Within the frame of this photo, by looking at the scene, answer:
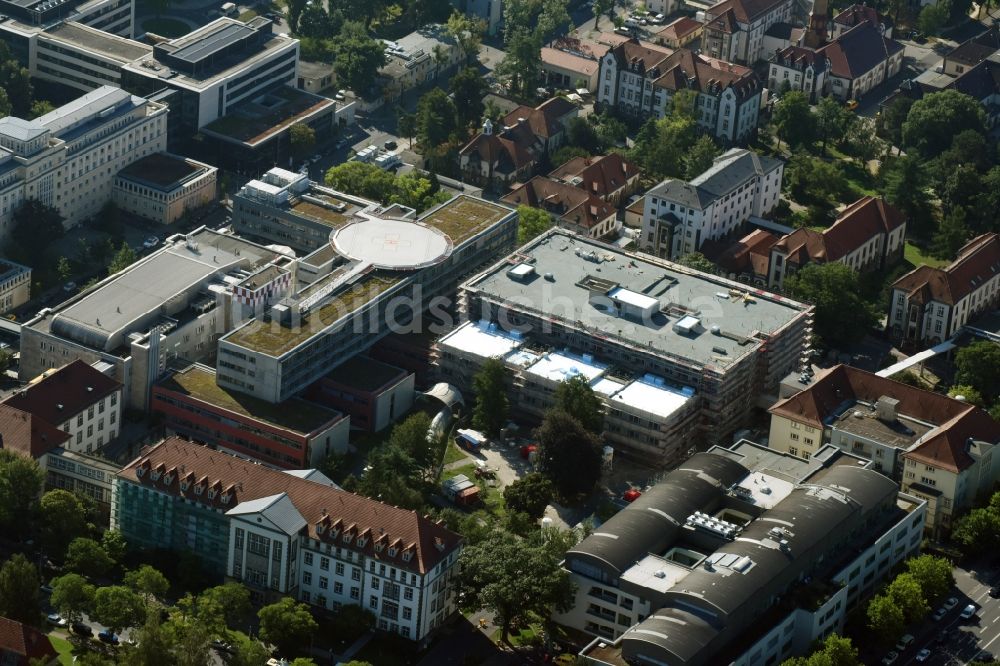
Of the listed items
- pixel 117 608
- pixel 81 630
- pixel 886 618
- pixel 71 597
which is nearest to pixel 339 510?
pixel 117 608

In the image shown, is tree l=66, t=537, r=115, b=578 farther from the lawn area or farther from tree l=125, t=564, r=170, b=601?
the lawn area

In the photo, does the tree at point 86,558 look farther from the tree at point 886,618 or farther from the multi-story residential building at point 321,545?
the tree at point 886,618

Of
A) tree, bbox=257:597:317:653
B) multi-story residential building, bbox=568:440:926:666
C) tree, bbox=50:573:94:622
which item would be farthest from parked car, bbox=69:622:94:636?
multi-story residential building, bbox=568:440:926:666

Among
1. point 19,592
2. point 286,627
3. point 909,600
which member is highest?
point 909,600

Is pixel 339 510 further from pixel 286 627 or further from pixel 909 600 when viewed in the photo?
pixel 909 600

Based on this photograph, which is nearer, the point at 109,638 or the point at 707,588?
the point at 707,588

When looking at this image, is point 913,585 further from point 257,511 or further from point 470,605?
point 257,511

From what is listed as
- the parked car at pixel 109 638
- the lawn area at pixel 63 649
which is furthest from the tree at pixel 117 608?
the lawn area at pixel 63 649

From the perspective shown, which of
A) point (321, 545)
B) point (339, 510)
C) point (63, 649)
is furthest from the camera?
point (339, 510)
